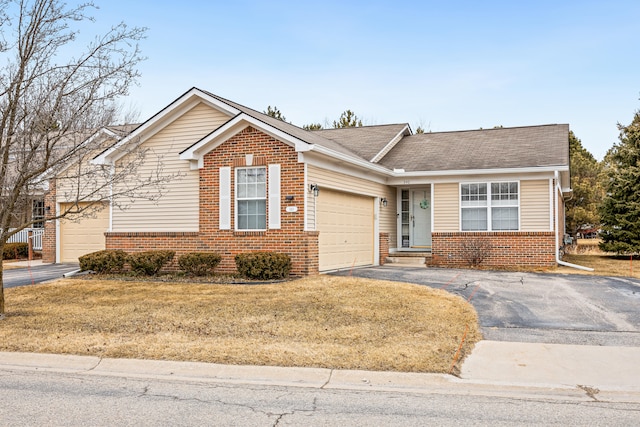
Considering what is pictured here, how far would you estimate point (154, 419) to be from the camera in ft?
17.2

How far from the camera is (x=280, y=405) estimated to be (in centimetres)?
567

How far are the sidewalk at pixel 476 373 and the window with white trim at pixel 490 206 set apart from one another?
35.8ft

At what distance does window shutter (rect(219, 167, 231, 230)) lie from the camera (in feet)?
50.4

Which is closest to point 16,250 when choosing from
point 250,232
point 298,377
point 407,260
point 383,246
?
point 250,232

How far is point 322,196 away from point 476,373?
9.21 m

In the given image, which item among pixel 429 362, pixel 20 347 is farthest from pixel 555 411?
pixel 20 347

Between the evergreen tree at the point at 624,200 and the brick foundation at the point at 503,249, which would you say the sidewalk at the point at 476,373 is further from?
the evergreen tree at the point at 624,200

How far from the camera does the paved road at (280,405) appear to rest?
5203 mm

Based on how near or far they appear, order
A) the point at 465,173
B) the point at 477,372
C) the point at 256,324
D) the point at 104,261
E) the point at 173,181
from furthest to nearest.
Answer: the point at 465,173, the point at 173,181, the point at 104,261, the point at 256,324, the point at 477,372

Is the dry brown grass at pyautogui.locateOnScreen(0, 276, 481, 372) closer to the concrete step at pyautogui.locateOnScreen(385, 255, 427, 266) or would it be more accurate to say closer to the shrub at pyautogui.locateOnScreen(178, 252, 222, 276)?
the shrub at pyautogui.locateOnScreen(178, 252, 222, 276)

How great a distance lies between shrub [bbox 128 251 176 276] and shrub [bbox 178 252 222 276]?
0.61 metres

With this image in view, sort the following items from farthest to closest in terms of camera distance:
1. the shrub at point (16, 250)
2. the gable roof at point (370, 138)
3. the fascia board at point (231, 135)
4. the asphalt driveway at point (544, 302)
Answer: the shrub at point (16, 250), the gable roof at point (370, 138), the fascia board at point (231, 135), the asphalt driveway at point (544, 302)

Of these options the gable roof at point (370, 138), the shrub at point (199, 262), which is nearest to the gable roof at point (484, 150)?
the gable roof at point (370, 138)

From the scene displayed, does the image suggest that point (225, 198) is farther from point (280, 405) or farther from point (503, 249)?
point (280, 405)
